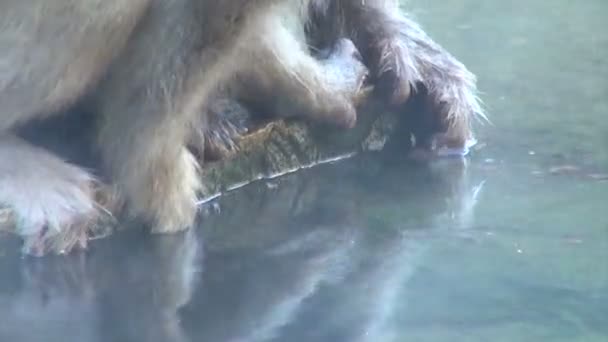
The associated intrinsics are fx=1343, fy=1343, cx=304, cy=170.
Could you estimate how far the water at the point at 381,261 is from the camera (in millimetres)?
1433

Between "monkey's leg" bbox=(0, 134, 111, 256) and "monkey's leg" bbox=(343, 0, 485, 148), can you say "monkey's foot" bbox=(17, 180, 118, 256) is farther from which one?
"monkey's leg" bbox=(343, 0, 485, 148)

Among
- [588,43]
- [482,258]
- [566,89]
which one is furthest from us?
[588,43]

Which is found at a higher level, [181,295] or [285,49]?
[285,49]

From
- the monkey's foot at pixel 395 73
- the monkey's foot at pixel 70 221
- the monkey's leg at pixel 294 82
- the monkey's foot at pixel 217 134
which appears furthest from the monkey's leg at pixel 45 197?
the monkey's foot at pixel 395 73

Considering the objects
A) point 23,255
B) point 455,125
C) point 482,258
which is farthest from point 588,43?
point 23,255

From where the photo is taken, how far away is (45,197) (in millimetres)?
1819

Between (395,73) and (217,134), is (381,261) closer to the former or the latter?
(217,134)

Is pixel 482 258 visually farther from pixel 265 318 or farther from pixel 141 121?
pixel 141 121

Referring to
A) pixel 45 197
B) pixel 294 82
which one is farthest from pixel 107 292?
pixel 294 82

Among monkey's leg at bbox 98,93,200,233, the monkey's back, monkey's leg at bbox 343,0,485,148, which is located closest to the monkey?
monkey's leg at bbox 343,0,485,148

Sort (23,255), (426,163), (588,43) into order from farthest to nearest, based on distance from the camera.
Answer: (588,43), (426,163), (23,255)

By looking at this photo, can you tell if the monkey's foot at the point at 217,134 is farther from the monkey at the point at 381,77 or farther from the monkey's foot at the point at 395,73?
the monkey's foot at the point at 395,73

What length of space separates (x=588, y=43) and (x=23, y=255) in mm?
1327

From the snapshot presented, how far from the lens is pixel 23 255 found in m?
1.71
